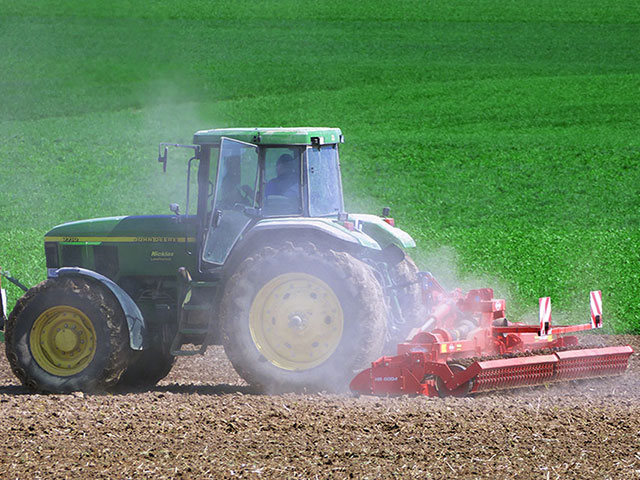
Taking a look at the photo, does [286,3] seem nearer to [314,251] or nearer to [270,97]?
[270,97]

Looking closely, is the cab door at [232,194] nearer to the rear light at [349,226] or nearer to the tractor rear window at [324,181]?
the tractor rear window at [324,181]

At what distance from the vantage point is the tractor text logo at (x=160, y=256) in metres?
9.13

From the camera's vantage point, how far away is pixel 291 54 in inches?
1486

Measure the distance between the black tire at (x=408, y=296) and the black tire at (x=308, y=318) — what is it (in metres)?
0.93

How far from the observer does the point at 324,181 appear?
884 cm

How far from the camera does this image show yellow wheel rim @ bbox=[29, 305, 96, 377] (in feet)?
28.9

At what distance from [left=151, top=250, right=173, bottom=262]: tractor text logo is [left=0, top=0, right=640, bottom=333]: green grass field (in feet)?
22.7

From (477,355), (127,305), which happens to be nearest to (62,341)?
(127,305)

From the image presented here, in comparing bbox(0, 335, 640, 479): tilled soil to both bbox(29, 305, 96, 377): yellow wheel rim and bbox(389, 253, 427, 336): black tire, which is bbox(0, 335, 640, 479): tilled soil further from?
bbox(389, 253, 427, 336): black tire

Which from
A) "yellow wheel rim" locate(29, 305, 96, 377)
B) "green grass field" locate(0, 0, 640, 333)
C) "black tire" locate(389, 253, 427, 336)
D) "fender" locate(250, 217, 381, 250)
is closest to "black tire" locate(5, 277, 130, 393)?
"yellow wheel rim" locate(29, 305, 96, 377)

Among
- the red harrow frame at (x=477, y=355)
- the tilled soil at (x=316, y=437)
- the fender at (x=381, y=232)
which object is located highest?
the fender at (x=381, y=232)

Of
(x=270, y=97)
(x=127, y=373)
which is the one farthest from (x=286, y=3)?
(x=127, y=373)

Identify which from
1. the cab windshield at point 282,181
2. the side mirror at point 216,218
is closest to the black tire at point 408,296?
the cab windshield at point 282,181

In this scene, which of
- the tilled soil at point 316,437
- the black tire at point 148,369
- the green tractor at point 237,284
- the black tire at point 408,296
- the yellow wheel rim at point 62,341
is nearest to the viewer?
the tilled soil at point 316,437
